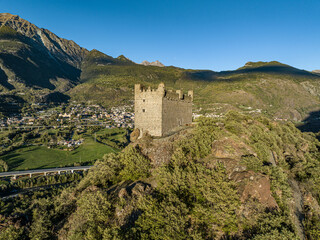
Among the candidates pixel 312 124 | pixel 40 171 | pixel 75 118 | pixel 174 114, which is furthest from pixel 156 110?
pixel 75 118

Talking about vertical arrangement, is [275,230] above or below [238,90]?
below

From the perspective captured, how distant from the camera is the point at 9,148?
3807 inches

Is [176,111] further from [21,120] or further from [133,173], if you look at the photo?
[21,120]

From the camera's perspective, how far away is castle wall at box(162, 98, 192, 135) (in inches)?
940

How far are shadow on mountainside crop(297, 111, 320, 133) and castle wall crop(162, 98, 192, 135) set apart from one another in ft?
331

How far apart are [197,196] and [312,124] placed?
129940mm

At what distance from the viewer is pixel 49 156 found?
9406 centimetres

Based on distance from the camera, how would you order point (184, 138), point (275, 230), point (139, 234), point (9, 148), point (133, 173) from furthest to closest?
point (9, 148) < point (184, 138) < point (133, 173) < point (139, 234) < point (275, 230)

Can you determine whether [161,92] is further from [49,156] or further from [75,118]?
[75,118]

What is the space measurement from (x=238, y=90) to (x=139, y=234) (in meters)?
160

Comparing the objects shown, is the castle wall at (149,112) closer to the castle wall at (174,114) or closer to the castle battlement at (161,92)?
the castle battlement at (161,92)

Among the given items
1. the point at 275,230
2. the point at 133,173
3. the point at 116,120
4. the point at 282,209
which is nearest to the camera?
the point at 275,230

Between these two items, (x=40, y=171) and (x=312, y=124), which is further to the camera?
(x=312, y=124)

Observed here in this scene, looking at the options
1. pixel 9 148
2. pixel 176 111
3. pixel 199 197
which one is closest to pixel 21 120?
pixel 9 148
